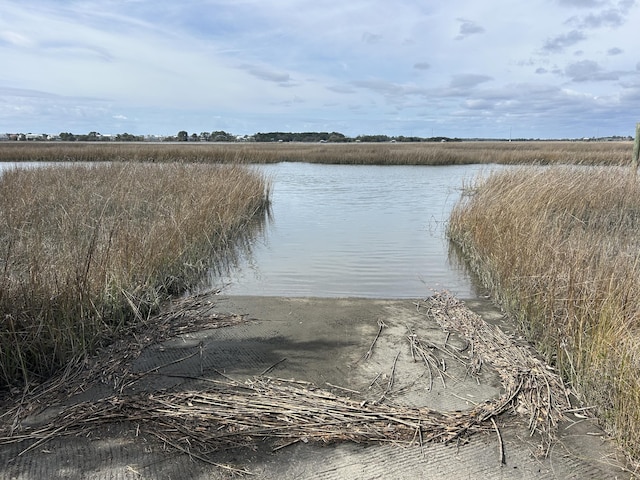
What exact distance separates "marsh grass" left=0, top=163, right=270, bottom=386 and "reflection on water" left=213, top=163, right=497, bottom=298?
76cm

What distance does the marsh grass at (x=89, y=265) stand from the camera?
306 cm

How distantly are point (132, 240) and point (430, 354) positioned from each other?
10.8ft

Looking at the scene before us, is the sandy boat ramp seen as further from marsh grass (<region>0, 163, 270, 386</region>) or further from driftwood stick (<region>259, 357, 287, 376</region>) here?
marsh grass (<region>0, 163, 270, 386</region>)

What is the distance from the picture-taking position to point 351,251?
8.20 metres

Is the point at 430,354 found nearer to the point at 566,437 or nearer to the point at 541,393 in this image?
the point at 541,393

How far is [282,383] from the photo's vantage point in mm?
2930

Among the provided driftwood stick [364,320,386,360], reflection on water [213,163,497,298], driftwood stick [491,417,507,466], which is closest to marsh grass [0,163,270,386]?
reflection on water [213,163,497,298]

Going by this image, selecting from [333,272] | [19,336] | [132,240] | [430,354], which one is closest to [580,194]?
[333,272]

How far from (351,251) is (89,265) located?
16.6 ft

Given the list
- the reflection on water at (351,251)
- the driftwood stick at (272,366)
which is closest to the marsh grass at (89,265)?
the reflection on water at (351,251)

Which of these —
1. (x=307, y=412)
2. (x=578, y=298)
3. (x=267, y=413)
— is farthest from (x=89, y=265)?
(x=578, y=298)

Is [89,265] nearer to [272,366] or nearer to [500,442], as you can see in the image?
[272,366]

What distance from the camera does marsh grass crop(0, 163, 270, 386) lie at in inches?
120

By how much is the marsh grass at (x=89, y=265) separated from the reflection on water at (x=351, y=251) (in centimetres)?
76
